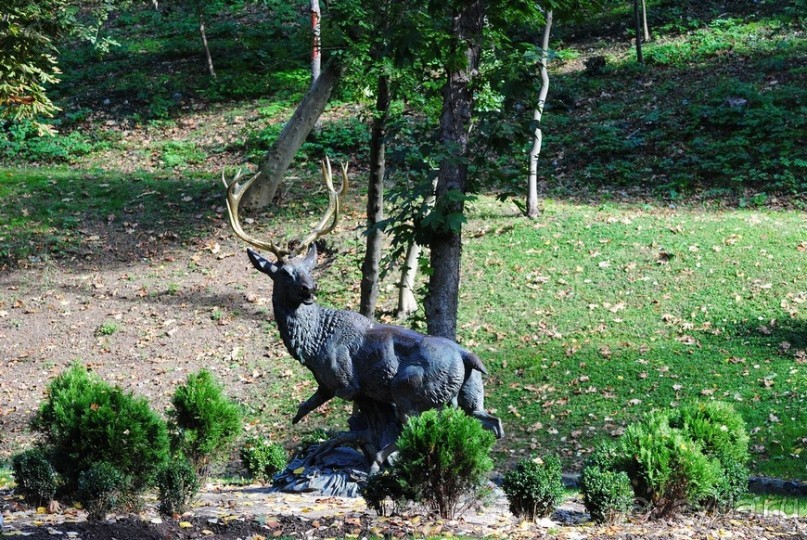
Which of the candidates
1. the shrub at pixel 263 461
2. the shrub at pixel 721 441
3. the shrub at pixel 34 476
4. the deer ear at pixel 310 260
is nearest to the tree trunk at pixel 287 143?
the shrub at pixel 263 461

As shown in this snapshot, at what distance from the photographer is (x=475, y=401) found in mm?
8602

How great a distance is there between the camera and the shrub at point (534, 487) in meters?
7.29

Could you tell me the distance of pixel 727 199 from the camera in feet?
61.5

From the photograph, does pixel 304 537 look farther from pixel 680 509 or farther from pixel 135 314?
pixel 135 314

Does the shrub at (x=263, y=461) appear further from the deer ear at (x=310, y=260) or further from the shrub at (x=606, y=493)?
the shrub at (x=606, y=493)

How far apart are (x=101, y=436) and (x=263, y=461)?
2.35 metres

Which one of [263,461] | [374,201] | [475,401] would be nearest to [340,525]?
[475,401]

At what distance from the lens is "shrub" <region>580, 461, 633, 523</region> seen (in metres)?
7.24

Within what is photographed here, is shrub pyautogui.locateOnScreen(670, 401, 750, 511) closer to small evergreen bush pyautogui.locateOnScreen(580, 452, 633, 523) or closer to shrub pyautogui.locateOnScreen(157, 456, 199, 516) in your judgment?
small evergreen bush pyautogui.locateOnScreen(580, 452, 633, 523)

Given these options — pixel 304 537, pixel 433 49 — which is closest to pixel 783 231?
pixel 433 49

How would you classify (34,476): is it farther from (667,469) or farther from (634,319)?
(634,319)

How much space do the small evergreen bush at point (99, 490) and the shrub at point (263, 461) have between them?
2.62m

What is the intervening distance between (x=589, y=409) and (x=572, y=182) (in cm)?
873

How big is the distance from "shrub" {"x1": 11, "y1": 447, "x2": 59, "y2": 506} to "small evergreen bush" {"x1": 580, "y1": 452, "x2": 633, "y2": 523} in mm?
4199
